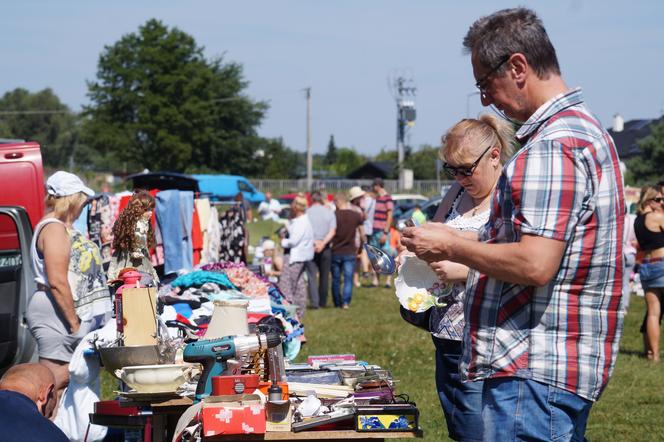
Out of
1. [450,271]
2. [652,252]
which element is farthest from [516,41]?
[652,252]

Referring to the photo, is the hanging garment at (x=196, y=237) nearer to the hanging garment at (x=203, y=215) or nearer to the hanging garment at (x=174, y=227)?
the hanging garment at (x=203, y=215)

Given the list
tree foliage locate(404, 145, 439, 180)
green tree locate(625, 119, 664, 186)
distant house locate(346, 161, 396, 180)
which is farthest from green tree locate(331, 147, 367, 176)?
green tree locate(625, 119, 664, 186)

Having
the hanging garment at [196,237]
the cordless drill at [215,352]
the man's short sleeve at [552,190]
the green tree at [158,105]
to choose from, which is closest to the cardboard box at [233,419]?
the cordless drill at [215,352]

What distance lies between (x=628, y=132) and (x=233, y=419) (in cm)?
7940

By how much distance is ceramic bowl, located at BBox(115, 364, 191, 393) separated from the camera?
3875 mm

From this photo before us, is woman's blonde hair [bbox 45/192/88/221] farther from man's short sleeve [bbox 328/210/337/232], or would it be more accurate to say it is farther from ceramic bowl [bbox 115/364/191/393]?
man's short sleeve [bbox 328/210/337/232]

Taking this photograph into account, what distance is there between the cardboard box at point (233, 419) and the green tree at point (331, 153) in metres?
128

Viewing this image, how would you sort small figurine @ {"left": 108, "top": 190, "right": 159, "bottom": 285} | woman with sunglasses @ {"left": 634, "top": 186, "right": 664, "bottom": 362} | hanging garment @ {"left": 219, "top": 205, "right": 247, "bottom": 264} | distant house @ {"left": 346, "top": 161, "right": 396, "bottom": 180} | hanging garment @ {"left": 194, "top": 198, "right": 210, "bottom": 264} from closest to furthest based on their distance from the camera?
small figurine @ {"left": 108, "top": 190, "right": 159, "bottom": 285}, woman with sunglasses @ {"left": 634, "top": 186, "right": 664, "bottom": 362}, hanging garment @ {"left": 194, "top": 198, "right": 210, "bottom": 264}, hanging garment @ {"left": 219, "top": 205, "right": 247, "bottom": 264}, distant house @ {"left": 346, "top": 161, "right": 396, "bottom": 180}

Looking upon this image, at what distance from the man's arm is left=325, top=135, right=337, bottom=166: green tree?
12918 cm

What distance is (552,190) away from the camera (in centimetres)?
252

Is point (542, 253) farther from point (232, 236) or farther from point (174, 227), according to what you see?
point (232, 236)

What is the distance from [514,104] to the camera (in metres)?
2.73

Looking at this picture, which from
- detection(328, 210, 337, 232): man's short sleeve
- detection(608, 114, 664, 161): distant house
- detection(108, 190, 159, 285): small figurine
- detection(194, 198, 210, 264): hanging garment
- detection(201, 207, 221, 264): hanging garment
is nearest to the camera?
detection(108, 190, 159, 285): small figurine

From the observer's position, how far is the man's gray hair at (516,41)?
263 cm
